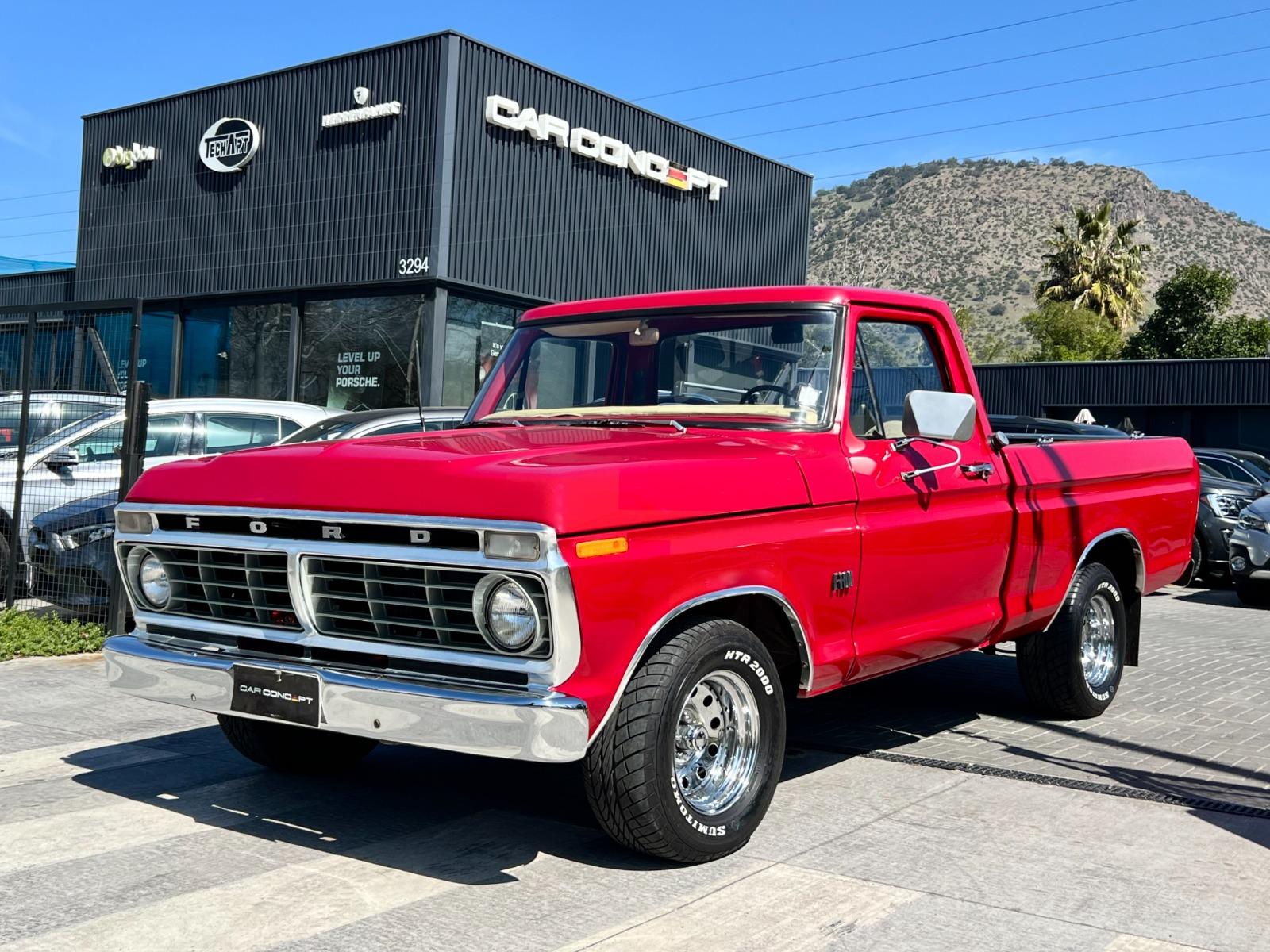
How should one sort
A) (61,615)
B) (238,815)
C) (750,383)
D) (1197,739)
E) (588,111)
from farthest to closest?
(588,111) < (61,615) < (1197,739) < (750,383) < (238,815)

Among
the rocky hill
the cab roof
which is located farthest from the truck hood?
the rocky hill

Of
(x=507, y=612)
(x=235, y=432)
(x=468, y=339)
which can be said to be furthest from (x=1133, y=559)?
(x=468, y=339)

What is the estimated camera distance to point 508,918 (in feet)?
13.0

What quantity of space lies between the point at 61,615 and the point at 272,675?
20.6ft

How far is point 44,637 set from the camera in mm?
8805

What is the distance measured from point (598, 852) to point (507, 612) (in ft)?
3.72

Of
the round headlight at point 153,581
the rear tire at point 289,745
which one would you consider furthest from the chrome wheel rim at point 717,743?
the round headlight at point 153,581

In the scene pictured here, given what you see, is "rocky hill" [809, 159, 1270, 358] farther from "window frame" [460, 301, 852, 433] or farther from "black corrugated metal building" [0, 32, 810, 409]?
"window frame" [460, 301, 852, 433]

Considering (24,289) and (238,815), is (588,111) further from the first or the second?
(238,815)

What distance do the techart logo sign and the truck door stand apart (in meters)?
17.3

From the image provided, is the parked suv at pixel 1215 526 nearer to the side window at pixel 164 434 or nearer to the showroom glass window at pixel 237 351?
the side window at pixel 164 434

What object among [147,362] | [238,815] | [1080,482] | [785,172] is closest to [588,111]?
[785,172]

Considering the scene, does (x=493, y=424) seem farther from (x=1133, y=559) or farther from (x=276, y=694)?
(x=1133, y=559)

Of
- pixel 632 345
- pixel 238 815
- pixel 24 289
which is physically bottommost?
pixel 238 815
